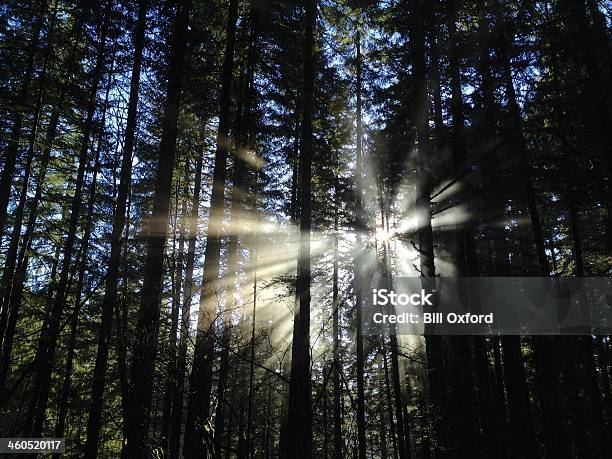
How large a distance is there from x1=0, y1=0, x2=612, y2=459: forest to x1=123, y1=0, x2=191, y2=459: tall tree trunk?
47 millimetres

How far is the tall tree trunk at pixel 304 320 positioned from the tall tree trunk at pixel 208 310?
1.46 m

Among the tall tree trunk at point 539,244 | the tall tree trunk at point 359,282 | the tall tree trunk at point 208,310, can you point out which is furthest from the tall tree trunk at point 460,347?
the tall tree trunk at point 208,310

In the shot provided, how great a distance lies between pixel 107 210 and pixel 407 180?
10425 mm

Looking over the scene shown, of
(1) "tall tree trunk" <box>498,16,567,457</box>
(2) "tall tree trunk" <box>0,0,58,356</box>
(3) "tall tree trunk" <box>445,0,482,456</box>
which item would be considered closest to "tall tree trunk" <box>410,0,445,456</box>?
(3) "tall tree trunk" <box>445,0,482,456</box>

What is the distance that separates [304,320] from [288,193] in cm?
815

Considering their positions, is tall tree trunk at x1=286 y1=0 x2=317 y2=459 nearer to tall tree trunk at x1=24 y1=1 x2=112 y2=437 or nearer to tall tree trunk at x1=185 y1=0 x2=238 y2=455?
tall tree trunk at x1=185 y1=0 x2=238 y2=455

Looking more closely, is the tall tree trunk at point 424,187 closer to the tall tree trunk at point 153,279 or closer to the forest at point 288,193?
the forest at point 288,193

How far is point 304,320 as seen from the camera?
8344mm

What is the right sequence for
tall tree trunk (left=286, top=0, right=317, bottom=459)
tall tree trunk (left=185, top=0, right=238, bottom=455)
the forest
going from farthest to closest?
the forest → tall tree trunk (left=286, top=0, right=317, bottom=459) → tall tree trunk (left=185, top=0, right=238, bottom=455)

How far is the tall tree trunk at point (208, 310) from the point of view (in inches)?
223

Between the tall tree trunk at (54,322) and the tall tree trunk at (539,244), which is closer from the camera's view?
the tall tree trunk at (54,322)

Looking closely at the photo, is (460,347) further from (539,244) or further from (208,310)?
(208,310)

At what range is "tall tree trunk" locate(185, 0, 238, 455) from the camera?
18.5 feet

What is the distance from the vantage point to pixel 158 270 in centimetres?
754
